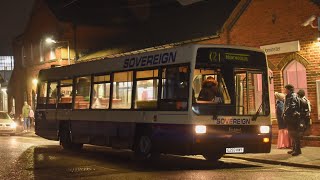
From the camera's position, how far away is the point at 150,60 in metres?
13.8

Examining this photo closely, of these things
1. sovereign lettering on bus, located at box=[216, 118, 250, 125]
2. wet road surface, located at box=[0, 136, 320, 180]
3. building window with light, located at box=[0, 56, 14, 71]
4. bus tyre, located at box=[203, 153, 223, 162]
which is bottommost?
wet road surface, located at box=[0, 136, 320, 180]

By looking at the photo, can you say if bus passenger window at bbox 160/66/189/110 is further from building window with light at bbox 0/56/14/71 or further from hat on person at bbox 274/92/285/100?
building window with light at bbox 0/56/14/71

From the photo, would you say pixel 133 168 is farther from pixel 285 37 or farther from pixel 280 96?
pixel 285 37

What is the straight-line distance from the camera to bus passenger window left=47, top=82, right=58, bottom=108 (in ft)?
62.8

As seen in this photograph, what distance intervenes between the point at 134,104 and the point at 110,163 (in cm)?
172

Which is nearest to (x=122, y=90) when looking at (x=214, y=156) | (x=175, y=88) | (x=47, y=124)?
(x=175, y=88)

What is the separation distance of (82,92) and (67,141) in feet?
7.39

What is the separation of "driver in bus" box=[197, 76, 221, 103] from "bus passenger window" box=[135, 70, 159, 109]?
136 cm

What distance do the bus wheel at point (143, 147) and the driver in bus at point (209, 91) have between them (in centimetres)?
213

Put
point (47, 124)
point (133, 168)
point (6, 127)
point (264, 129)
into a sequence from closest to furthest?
1. point (133, 168)
2. point (264, 129)
3. point (47, 124)
4. point (6, 127)

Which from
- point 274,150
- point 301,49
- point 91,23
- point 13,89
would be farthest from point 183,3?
point 13,89

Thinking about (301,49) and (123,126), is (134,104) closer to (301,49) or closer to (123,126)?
(123,126)

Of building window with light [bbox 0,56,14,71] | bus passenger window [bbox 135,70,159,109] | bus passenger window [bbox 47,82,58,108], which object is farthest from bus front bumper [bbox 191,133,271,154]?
building window with light [bbox 0,56,14,71]

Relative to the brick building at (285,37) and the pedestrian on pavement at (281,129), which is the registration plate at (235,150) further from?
the brick building at (285,37)
